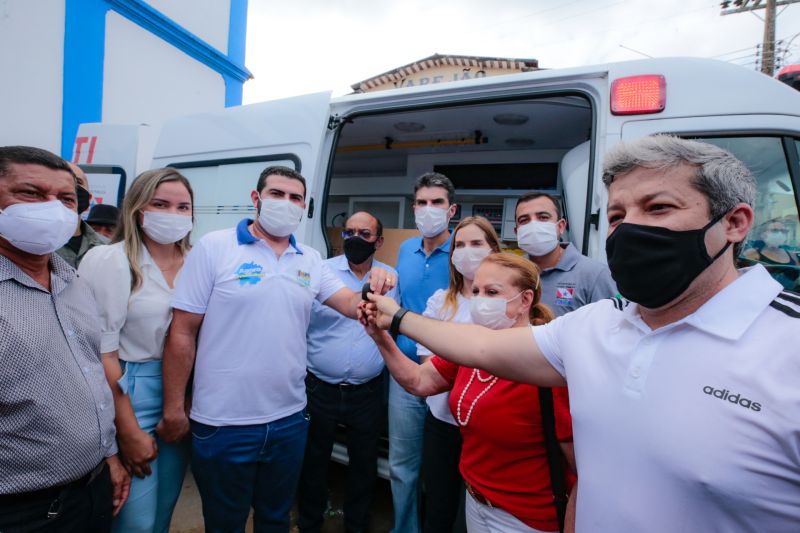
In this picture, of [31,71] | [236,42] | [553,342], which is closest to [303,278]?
[553,342]

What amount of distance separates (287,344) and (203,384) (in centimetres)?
38

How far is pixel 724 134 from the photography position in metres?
1.86

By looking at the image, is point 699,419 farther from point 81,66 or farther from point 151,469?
point 81,66

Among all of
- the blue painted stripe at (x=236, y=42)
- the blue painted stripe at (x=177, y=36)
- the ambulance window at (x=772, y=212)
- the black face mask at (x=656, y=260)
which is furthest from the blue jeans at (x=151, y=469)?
the blue painted stripe at (x=236, y=42)

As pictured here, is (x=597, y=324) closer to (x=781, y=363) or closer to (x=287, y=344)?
(x=781, y=363)

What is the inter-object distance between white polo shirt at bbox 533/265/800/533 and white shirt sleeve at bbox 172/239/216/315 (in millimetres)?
1450

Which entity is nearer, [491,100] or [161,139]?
[491,100]

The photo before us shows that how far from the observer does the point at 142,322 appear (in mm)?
1614

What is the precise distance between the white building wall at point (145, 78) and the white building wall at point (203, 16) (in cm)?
52

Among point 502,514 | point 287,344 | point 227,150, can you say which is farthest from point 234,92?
point 502,514

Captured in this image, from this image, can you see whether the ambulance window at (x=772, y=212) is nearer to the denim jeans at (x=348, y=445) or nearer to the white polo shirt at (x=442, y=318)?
the white polo shirt at (x=442, y=318)

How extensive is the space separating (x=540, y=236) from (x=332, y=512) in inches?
90.3

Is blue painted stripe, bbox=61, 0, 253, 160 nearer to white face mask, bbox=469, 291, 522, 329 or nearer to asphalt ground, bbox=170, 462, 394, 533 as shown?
asphalt ground, bbox=170, 462, 394, 533

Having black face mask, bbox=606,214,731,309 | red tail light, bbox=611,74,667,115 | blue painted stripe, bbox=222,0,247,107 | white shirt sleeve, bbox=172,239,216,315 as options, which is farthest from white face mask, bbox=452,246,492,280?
blue painted stripe, bbox=222,0,247,107
